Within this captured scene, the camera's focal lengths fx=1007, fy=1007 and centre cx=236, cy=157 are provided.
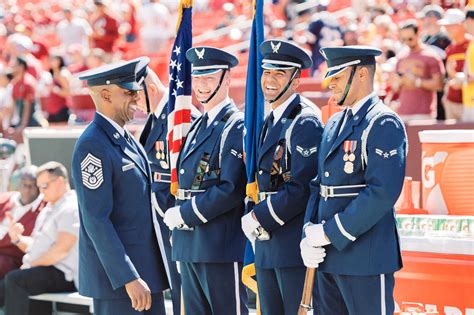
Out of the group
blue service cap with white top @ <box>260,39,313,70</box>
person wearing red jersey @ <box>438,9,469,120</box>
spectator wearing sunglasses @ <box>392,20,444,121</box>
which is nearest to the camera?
blue service cap with white top @ <box>260,39,313,70</box>

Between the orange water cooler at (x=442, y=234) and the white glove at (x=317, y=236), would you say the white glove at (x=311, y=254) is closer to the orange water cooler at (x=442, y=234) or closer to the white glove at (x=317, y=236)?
the white glove at (x=317, y=236)

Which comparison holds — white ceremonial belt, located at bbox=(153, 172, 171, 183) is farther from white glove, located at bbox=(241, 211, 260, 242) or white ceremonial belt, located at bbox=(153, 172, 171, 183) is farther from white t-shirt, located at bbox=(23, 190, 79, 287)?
white t-shirt, located at bbox=(23, 190, 79, 287)

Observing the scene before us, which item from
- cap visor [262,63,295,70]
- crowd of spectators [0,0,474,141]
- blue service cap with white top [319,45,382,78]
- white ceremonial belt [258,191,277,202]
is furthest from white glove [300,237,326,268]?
crowd of spectators [0,0,474,141]

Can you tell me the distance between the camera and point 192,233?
5.73 meters

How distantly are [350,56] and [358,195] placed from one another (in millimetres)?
690

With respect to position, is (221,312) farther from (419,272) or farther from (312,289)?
(419,272)

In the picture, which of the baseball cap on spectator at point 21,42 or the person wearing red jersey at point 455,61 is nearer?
the person wearing red jersey at point 455,61

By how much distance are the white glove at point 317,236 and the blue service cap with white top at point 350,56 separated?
765 mm

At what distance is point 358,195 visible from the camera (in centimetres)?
475

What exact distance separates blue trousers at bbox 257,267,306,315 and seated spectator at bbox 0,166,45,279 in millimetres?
3468

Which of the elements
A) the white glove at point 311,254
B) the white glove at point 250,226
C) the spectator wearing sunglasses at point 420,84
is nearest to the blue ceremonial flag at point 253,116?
the white glove at point 250,226

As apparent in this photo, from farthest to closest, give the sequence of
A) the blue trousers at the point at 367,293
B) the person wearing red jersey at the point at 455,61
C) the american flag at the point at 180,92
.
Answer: the person wearing red jersey at the point at 455,61 < the american flag at the point at 180,92 < the blue trousers at the point at 367,293

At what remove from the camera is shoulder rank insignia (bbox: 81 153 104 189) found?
4.75m

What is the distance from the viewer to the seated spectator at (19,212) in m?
8.33
